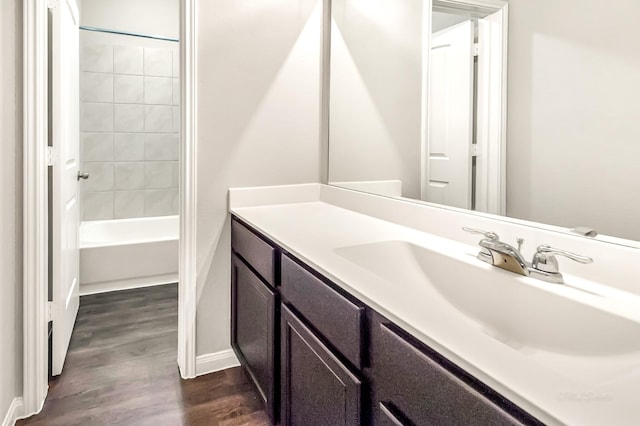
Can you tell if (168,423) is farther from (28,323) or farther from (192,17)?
(192,17)

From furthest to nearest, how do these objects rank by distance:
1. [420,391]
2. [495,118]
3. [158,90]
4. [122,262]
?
1. [158,90]
2. [122,262]
3. [495,118]
4. [420,391]

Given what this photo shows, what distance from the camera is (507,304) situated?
94cm

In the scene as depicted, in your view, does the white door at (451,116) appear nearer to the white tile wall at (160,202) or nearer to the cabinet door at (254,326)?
the cabinet door at (254,326)

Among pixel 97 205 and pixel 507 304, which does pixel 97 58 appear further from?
pixel 507 304

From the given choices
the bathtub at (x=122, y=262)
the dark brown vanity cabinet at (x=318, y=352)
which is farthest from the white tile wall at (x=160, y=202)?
the dark brown vanity cabinet at (x=318, y=352)

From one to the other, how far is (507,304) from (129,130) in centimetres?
369

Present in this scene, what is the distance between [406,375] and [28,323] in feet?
5.56

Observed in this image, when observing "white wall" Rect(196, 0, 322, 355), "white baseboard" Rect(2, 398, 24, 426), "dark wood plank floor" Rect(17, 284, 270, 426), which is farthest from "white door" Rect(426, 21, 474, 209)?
"white baseboard" Rect(2, 398, 24, 426)

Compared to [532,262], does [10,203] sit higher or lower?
higher

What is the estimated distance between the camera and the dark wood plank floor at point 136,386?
1707 millimetres

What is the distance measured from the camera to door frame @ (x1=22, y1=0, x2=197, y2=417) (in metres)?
1.66

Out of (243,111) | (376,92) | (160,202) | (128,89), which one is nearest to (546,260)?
(376,92)

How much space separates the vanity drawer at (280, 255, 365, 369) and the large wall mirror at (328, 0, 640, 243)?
574mm

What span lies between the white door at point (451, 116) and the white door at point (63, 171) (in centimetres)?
165
